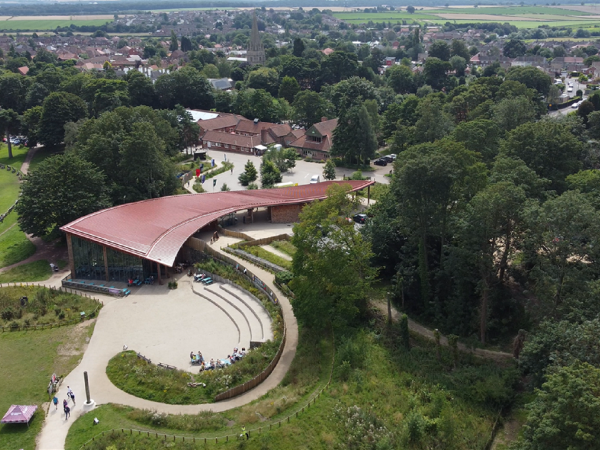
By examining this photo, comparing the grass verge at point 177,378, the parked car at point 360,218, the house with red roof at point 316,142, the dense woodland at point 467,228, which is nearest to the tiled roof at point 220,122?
the house with red roof at point 316,142

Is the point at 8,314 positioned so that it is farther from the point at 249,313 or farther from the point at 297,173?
the point at 297,173

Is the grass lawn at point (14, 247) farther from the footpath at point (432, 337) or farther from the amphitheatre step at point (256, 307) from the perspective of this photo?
the footpath at point (432, 337)

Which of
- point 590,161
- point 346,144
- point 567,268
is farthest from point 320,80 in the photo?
point 567,268

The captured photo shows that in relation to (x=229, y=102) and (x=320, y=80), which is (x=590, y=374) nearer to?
(x=229, y=102)

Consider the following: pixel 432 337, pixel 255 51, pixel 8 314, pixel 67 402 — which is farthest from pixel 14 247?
pixel 255 51

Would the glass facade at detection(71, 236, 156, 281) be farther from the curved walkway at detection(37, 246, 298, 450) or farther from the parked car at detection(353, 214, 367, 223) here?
the parked car at detection(353, 214, 367, 223)
